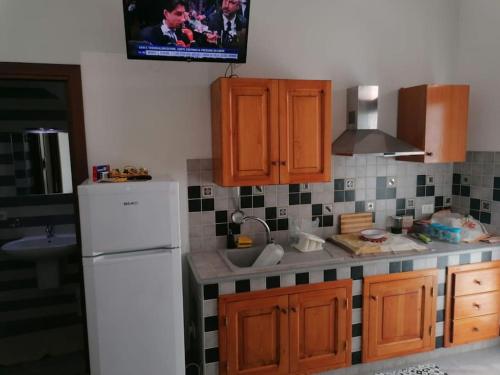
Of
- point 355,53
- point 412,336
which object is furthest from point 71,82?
point 412,336

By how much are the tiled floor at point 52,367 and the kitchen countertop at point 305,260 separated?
1235 millimetres

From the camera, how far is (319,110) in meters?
2.46

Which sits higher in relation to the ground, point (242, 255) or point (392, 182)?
point (392, 182)

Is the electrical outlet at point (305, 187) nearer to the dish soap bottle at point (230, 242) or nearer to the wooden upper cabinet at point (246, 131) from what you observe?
the wooden upper cabinet at point (246, 131)

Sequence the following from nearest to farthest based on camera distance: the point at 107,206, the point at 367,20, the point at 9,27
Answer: the point at 107,206
the point at 9,27
the point at 367,20

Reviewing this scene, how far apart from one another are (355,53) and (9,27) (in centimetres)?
242

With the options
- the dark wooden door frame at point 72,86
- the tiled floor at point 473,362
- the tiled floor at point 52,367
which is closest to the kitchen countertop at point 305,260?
the tiled floor at point 473,362

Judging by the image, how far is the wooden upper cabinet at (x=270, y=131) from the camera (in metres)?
2.31

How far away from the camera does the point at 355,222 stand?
9.75 ft

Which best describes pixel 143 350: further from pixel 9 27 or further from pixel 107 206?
pixel 9 27

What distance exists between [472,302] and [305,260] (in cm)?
138

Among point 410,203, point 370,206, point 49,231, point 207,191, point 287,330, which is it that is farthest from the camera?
point 49,231

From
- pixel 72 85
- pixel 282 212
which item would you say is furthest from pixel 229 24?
pixel 282 212

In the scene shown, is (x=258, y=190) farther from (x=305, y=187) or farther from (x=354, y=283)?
(x=354, y=283)
